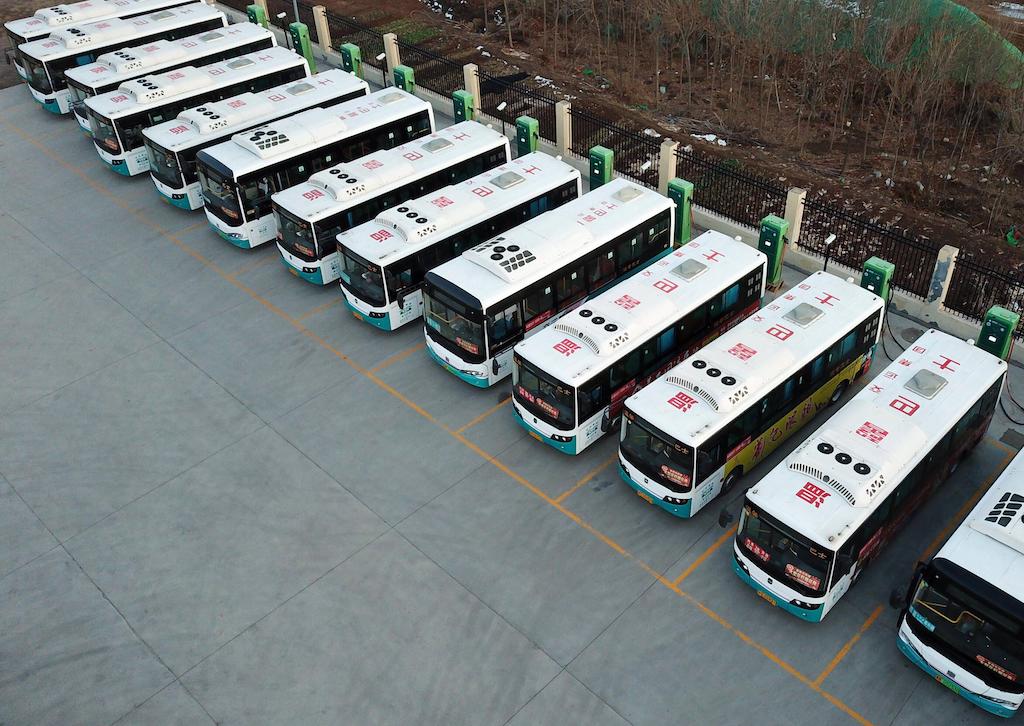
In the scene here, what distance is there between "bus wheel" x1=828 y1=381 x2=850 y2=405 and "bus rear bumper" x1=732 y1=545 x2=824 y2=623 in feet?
18.5

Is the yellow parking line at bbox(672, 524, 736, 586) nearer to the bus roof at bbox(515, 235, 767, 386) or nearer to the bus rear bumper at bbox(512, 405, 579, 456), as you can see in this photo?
the bus rear bumper at bbox(512, 405, 579, 456)

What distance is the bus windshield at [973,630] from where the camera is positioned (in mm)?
13633

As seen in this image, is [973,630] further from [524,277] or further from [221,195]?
[221,195]

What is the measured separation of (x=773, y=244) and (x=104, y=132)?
22.8 metres

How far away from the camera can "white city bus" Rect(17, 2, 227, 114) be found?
116 feet

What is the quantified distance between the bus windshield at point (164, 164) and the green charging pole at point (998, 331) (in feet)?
76.9

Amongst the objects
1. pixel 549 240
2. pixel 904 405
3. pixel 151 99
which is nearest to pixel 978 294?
pixel 904 405

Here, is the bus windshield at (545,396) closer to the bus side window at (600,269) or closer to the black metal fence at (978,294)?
the bus side window at (600,269)

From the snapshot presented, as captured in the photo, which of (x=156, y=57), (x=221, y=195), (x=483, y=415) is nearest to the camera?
(x=483, y=415)

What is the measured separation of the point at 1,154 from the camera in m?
33.9

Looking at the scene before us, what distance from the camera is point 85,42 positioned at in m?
35.9

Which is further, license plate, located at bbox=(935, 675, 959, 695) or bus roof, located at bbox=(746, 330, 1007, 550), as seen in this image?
bus roof, located at bbox=(746, 330, 1007, 550)

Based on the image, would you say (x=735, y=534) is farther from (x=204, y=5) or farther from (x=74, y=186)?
(x=204, y=5)

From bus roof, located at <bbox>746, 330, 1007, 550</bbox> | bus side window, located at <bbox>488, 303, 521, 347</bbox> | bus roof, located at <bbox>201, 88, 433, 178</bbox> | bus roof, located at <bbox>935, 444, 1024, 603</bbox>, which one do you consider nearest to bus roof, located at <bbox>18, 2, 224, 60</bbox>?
bus roof, located at <bbox>201, 88, 433, 178</bbox>
